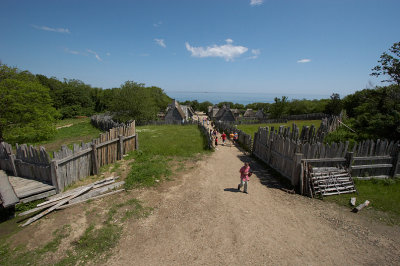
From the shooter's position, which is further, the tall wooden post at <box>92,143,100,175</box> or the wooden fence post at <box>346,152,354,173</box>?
the tall wooden post at <box>92,143,100,175</box>

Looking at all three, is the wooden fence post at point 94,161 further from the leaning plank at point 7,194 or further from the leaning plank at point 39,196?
the leaning plank at point 7,194

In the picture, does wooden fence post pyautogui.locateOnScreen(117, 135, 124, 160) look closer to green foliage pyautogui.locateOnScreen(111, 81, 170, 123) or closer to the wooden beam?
the wooden beam

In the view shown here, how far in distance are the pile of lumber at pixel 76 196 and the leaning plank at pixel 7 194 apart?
60cm

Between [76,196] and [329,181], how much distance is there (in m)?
10.8

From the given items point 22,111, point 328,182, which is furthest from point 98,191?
point 22,111

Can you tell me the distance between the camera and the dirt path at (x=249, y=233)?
5.03 metres

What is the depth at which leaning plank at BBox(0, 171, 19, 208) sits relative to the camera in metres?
6.37

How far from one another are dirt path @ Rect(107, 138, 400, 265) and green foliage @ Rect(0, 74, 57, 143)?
36.9ft

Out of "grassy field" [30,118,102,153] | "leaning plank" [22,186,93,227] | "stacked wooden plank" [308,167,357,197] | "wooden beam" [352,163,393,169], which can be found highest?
"wooden beam" [352,163,393,169]

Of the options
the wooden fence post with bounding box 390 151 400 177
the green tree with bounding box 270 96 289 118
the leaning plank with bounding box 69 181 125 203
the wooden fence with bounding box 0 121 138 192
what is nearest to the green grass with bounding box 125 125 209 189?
the leaning plank with bounding box 69 181 125 203

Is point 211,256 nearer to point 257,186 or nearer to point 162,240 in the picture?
point 162,240

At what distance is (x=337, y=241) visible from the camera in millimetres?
5664

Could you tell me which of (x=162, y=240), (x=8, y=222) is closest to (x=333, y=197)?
(x=162, y=240)

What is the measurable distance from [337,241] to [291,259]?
187cm
